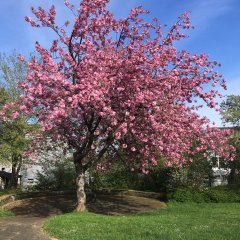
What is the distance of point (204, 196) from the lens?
2350cm

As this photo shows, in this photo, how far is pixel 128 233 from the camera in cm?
1158

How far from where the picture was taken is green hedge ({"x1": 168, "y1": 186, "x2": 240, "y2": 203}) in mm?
23188

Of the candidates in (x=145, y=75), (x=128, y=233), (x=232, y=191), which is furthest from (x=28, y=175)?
(x=128, y=233)

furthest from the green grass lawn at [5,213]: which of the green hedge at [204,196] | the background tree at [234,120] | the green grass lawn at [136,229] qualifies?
the background tree at [234,120]

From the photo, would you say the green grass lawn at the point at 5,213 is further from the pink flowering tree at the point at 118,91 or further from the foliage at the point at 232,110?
the foliage at the point at 232,110

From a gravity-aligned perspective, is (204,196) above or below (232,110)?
below

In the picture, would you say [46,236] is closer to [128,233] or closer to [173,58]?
[128,233]

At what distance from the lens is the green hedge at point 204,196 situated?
913 inches

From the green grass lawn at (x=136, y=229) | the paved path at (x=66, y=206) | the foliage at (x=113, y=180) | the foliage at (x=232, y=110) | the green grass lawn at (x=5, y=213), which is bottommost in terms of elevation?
the green grass lawn at (x=136, y=229)

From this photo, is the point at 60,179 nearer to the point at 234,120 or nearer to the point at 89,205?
the point at 89,205

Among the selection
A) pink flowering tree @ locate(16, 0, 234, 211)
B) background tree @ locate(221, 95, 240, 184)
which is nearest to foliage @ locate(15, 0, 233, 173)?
pink flowering tree @ locate(16, 0, 234, 211)

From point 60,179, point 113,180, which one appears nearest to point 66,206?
point 60,179

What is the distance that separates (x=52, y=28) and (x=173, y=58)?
16.3 feet

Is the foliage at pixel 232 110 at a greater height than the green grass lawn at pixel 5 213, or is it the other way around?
the foliage at pixel 232 110
